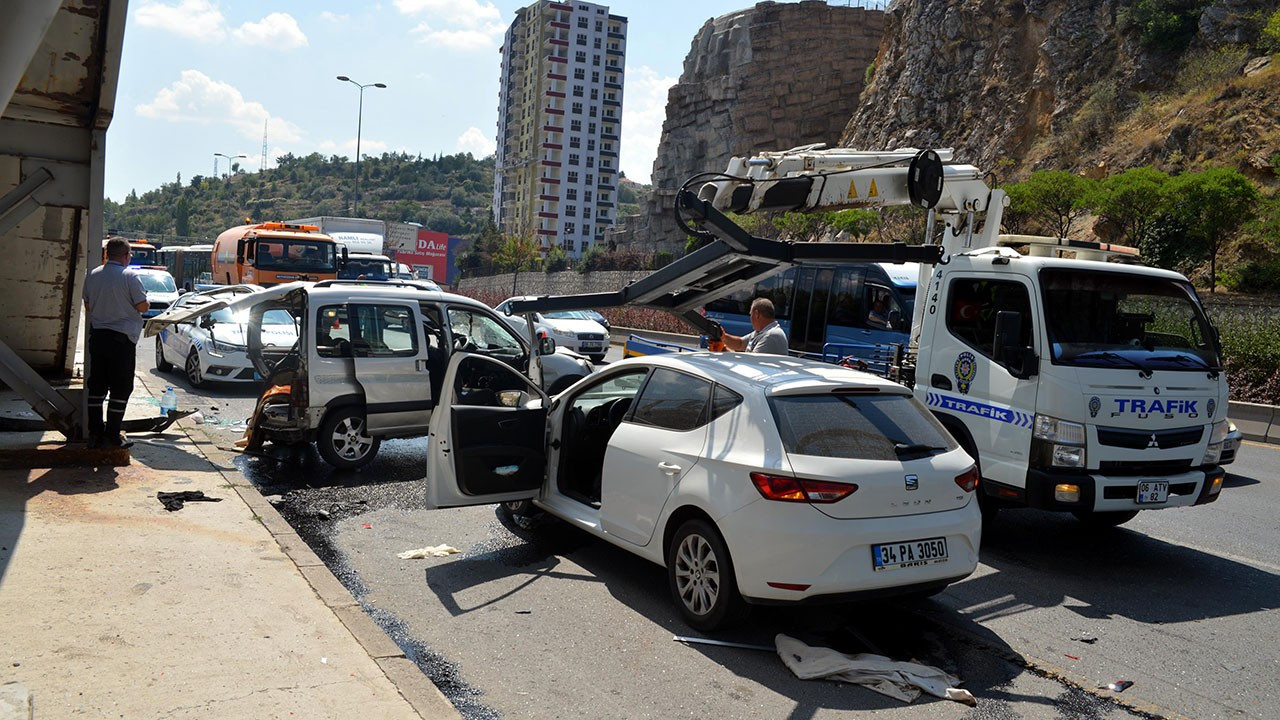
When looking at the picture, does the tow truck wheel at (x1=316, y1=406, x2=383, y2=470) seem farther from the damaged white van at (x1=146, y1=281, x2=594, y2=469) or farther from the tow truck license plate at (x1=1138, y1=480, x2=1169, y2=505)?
the tow truck license plate at (x1=1138, y1=480, x2=1169, y2=505)

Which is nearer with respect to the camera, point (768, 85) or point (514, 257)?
point (768, 85)

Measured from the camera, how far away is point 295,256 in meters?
25.5

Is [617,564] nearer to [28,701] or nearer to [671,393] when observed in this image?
[671,393]

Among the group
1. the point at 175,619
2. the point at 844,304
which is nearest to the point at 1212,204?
the point at 844,304

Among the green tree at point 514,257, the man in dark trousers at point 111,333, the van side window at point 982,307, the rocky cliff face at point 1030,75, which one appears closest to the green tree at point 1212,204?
the rocky cliff face at point 1030,75

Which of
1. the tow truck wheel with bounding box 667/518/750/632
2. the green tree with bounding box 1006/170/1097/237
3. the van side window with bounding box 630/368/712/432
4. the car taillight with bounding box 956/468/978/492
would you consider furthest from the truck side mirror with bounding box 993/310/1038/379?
the green tree with bounding box 1006/170/1097/237

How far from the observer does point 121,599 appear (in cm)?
513

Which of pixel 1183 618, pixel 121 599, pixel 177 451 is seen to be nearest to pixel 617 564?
pixel 121 599

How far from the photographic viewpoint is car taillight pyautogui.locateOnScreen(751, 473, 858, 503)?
4.88m

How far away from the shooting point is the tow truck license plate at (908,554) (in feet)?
16.2

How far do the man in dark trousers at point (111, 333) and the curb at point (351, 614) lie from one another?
41.5 inches

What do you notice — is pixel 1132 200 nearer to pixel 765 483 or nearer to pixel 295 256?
pixel 295 256

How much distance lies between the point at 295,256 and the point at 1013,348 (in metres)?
22.1

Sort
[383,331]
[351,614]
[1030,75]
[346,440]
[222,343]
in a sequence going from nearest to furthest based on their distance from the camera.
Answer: [351,614] → [346,440] → [383,331] → [222,343] → [1030,75]
